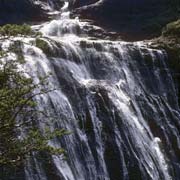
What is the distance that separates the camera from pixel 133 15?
197ft

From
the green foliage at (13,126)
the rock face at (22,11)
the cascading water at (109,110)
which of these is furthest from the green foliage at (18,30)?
the rock face at (22,11)

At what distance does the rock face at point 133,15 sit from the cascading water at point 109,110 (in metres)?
15.4

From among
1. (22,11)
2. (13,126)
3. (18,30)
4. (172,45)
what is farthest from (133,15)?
(13,126)

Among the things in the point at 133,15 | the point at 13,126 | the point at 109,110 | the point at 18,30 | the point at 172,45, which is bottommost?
the point at 109,110

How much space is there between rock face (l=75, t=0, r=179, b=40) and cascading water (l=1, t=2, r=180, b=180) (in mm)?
15405

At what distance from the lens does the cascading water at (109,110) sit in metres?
29.1

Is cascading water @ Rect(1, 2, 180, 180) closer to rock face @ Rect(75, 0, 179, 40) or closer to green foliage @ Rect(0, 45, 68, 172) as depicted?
green foliage @ Rect(0, 45, 68, 172)

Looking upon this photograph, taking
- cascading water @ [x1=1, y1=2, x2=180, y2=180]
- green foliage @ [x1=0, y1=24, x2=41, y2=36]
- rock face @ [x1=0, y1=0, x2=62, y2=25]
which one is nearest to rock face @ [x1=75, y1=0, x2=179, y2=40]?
rock face @ [x1=0, y1=0, x2=62, y2=25]

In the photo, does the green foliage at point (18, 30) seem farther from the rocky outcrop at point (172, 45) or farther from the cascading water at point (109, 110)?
the rocky outcrop at point (172, 45)

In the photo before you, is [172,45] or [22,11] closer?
[172,45]

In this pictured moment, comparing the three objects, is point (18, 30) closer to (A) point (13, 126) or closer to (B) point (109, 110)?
(A) point (13, 126)

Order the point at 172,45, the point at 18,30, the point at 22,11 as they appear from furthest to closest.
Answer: the point at 22,11
the point at 172,45
the point at 18,30

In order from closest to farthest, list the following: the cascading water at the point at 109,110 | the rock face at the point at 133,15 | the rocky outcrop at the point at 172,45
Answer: the cascading water at the point at 109,110 → the rocky outcrop at the point at 172,45 → the rock face at the point at 133,15

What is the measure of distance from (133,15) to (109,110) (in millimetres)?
29075
